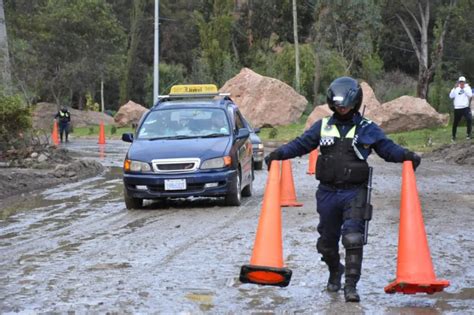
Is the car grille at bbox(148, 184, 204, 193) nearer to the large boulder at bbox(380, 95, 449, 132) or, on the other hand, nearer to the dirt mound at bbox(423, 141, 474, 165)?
the dirt mound at bbox(423, 141, 474, 165)

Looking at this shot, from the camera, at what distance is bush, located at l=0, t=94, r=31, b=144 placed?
67.6ft

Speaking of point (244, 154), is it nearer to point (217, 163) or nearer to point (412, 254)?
point (217, 163)

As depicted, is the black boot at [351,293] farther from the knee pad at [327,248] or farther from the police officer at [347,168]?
the knee pad at [327,248]

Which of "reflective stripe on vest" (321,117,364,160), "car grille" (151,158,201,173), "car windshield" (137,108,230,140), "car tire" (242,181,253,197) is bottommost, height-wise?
"car tire" (242,181,253,197)

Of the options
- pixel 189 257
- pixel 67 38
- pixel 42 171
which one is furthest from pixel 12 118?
pixel 67 38

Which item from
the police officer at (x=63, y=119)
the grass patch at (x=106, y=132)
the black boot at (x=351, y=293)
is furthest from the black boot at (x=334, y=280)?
Result: the grass patch at (x=106, y=132)

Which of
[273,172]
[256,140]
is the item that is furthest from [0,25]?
[273,172]

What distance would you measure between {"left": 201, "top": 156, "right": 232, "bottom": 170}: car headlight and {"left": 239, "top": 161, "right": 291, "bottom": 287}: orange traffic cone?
5.41 meters

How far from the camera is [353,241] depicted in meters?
6.67

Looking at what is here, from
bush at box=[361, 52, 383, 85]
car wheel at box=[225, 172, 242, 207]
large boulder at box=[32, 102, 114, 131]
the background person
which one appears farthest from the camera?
large boulder at box=[32, 102, 114, 131]

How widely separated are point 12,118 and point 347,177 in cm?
1565

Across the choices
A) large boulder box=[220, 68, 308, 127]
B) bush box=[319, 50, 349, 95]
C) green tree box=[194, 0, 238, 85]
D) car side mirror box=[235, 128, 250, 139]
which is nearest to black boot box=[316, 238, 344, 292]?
car side mirror box=[235, 128, 250, 139]

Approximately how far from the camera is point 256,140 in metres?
20.4

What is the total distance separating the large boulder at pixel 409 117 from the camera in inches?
1249
